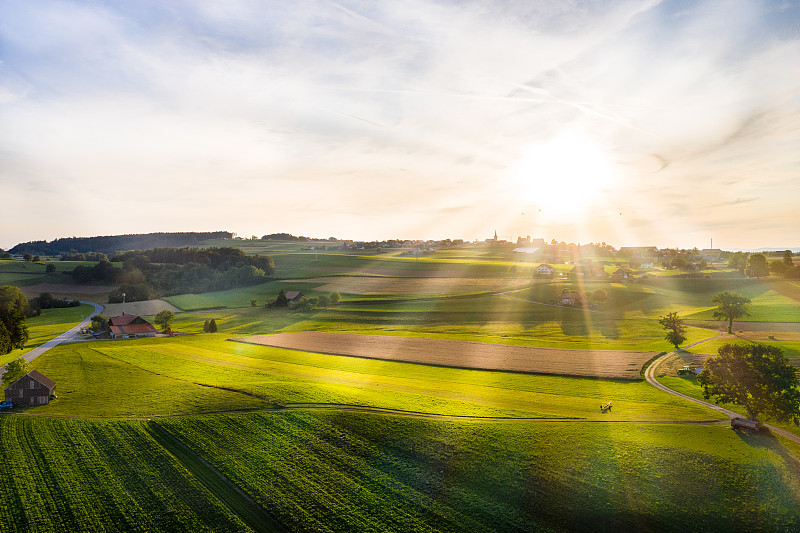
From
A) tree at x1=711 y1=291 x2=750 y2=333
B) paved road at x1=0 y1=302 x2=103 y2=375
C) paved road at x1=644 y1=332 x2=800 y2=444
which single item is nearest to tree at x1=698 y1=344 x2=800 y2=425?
paved road at x1=644 y1=332 x2=800 y2=444

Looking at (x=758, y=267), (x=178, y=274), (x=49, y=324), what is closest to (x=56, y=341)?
(x=49, y=324)

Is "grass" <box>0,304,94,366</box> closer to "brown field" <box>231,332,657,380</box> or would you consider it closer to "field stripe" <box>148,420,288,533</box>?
"brown field" <box>231,332,657,380</box>

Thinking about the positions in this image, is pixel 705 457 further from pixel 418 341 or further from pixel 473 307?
pixel 473 307

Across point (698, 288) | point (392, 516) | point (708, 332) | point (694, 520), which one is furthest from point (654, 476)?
point (698, 288)

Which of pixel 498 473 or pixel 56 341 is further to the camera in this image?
pixel 56 341

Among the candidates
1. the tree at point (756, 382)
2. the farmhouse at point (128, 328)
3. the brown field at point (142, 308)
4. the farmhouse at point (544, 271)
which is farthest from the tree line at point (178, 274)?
the tree at point (756, 382)

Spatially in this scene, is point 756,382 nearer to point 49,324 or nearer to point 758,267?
point 758,267
